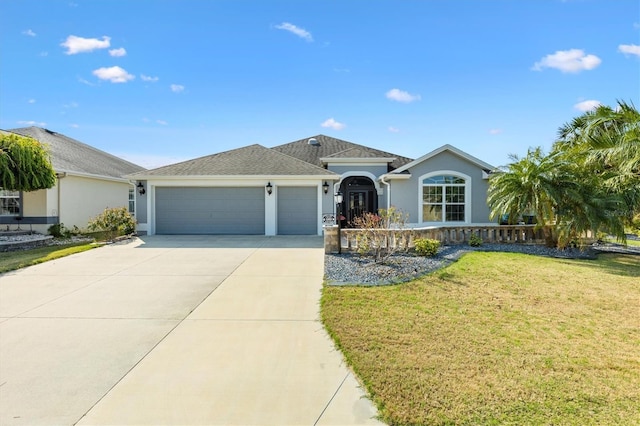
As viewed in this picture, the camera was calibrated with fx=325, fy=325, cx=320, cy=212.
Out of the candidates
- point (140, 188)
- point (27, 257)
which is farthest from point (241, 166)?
point (27, 257)

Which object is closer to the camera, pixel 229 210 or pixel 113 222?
pixel 113 222

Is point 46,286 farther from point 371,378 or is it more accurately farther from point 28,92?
point 28,92

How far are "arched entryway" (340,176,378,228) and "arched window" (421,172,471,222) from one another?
334cm

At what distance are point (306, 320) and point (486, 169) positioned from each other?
1368 centimetres

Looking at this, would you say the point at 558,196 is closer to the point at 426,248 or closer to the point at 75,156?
the point at 426,248

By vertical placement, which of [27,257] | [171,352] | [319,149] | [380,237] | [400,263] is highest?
[319,149]

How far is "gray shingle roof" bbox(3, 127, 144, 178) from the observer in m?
16.8

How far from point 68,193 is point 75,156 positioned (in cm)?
347

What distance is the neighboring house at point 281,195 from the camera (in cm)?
1555

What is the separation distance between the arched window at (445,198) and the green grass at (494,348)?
806 cm

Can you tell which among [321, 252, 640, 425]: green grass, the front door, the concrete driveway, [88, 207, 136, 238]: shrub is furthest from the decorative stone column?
[88, 207, 136, 238]: shrub


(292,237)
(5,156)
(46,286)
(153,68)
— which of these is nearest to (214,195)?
(292,237)

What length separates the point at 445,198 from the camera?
15.7 m

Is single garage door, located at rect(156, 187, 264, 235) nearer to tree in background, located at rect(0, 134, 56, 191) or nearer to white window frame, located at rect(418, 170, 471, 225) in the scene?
tree in background, located at rect(0, 134, 56, 191)
